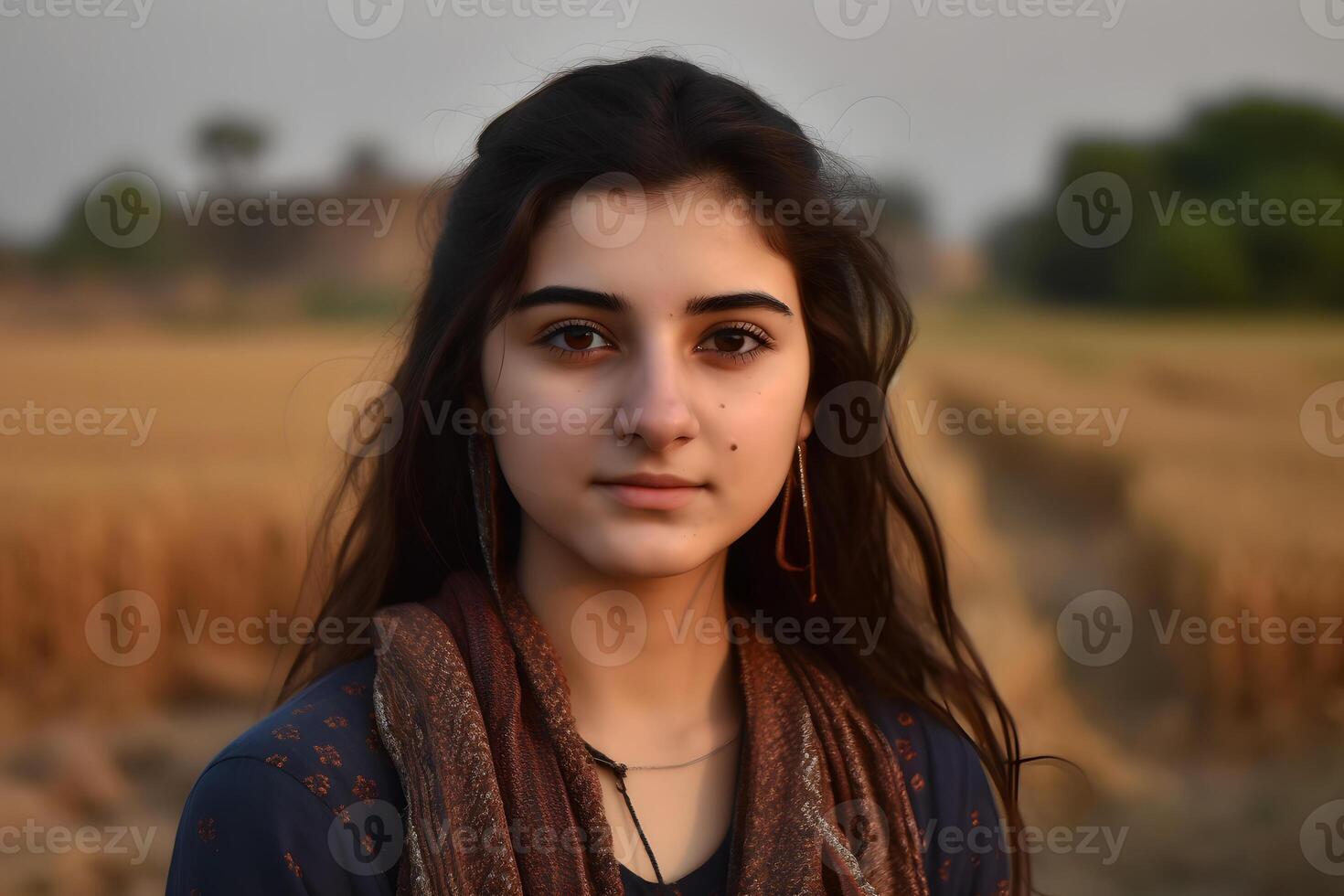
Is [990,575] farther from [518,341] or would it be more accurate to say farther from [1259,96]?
[1259,96]

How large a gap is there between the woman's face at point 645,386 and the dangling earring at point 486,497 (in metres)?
0.10

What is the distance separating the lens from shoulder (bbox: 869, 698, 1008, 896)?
175 centimetres

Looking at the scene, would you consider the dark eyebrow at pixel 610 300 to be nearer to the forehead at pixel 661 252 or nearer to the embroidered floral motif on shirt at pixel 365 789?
the forehead at pixel 661 252

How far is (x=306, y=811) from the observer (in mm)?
1412

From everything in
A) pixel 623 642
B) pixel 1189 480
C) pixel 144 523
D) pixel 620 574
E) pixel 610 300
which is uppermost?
pixel 610 300

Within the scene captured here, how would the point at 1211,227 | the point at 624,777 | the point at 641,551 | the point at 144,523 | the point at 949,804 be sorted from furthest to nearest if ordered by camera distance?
the point at 1211,227 < the point at 144,523 < the point at 949,804 < the point at 624,777 < the point at 641,551

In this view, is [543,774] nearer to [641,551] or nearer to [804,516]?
[641,551]

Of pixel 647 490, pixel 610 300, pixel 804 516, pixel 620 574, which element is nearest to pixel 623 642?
pixel 620 574

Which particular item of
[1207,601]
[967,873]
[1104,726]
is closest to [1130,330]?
[1104,726]

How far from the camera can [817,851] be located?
62.6 inches

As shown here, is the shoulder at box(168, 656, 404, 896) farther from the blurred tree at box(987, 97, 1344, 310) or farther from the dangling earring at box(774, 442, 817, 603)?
the blurred tree at box(987, 97, 1344, 310)

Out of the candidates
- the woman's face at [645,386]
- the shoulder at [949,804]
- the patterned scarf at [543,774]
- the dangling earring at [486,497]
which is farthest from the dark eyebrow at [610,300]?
the shoulder at [949,804]

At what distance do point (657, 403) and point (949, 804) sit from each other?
0.78 metres

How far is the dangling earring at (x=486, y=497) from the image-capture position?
1.68 meters
